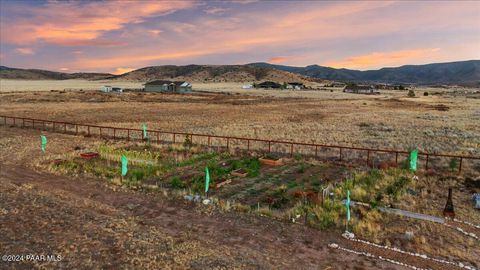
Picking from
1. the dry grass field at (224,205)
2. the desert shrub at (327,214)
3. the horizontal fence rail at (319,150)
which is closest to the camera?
the dry grass field at (224,205)

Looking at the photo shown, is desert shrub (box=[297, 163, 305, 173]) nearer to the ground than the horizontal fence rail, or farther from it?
nearer to the ground

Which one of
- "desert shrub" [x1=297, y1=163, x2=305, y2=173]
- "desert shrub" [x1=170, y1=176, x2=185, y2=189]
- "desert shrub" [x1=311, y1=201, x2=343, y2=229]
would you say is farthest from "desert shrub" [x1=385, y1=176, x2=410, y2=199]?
"desert shrub" [x1=170, y1=176, x2=185, y2=189]

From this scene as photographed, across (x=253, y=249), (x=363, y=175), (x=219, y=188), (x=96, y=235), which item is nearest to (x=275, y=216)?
(x=253, y=249)

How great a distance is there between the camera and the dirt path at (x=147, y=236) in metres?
8.12

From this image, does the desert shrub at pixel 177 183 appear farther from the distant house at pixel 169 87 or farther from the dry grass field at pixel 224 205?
the distant house at pixel 169 87

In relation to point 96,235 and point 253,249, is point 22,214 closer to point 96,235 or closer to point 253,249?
point 96,235

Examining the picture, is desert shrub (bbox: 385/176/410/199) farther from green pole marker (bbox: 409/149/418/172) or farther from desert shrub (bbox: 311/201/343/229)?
desert shrub (bbox: 311/201/343/229)

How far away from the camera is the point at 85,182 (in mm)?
14133

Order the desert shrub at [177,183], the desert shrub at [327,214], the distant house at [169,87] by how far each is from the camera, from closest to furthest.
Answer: the desert shrub at [327,214], the desert shrub at [177,183], the distant house at [169,87]

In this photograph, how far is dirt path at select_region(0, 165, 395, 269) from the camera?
8.12m

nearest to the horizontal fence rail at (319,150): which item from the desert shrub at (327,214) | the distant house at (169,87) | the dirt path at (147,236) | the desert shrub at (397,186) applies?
the desert shrub at (397,186)

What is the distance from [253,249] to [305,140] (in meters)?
16.7

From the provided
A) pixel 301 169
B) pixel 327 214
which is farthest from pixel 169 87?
pixel 327 214

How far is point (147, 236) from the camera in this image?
9383mm
